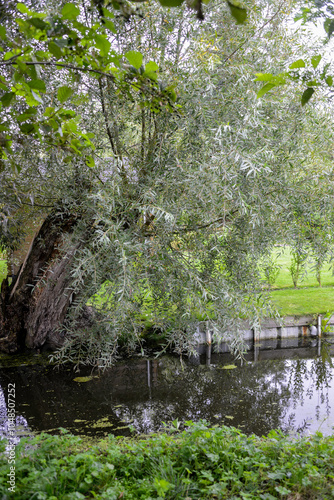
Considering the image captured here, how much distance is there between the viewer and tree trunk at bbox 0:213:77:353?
18.7 ft

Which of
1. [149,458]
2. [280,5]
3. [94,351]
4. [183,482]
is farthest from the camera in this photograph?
[94,351]

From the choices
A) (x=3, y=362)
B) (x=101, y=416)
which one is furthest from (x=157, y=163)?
(x=3, y=362)

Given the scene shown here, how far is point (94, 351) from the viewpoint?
5.42 metres

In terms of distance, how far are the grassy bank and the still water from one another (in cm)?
169

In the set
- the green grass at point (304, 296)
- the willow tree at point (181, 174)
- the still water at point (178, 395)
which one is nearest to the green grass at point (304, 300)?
the green grass at point (304, 296)

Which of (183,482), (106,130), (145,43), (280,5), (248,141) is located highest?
(280,5)

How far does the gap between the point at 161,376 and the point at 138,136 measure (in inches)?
139

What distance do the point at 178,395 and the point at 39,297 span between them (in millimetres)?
2649

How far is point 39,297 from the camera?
6.10m

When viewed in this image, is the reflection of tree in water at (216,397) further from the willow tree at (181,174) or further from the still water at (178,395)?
the willow tree at (181,174)

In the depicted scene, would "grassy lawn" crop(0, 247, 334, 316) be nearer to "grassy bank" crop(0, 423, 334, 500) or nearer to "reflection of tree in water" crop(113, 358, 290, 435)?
"reflection of tree in water" crop(113, 358, 290, 435)

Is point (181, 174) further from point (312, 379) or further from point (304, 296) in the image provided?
point (304, 296)

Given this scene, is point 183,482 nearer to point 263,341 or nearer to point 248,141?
point 248,141

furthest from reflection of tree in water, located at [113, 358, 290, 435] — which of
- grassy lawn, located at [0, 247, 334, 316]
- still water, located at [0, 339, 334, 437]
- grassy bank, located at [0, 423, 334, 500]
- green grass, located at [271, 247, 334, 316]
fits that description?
grassy bank, located at [0, 423, 334, 500]
